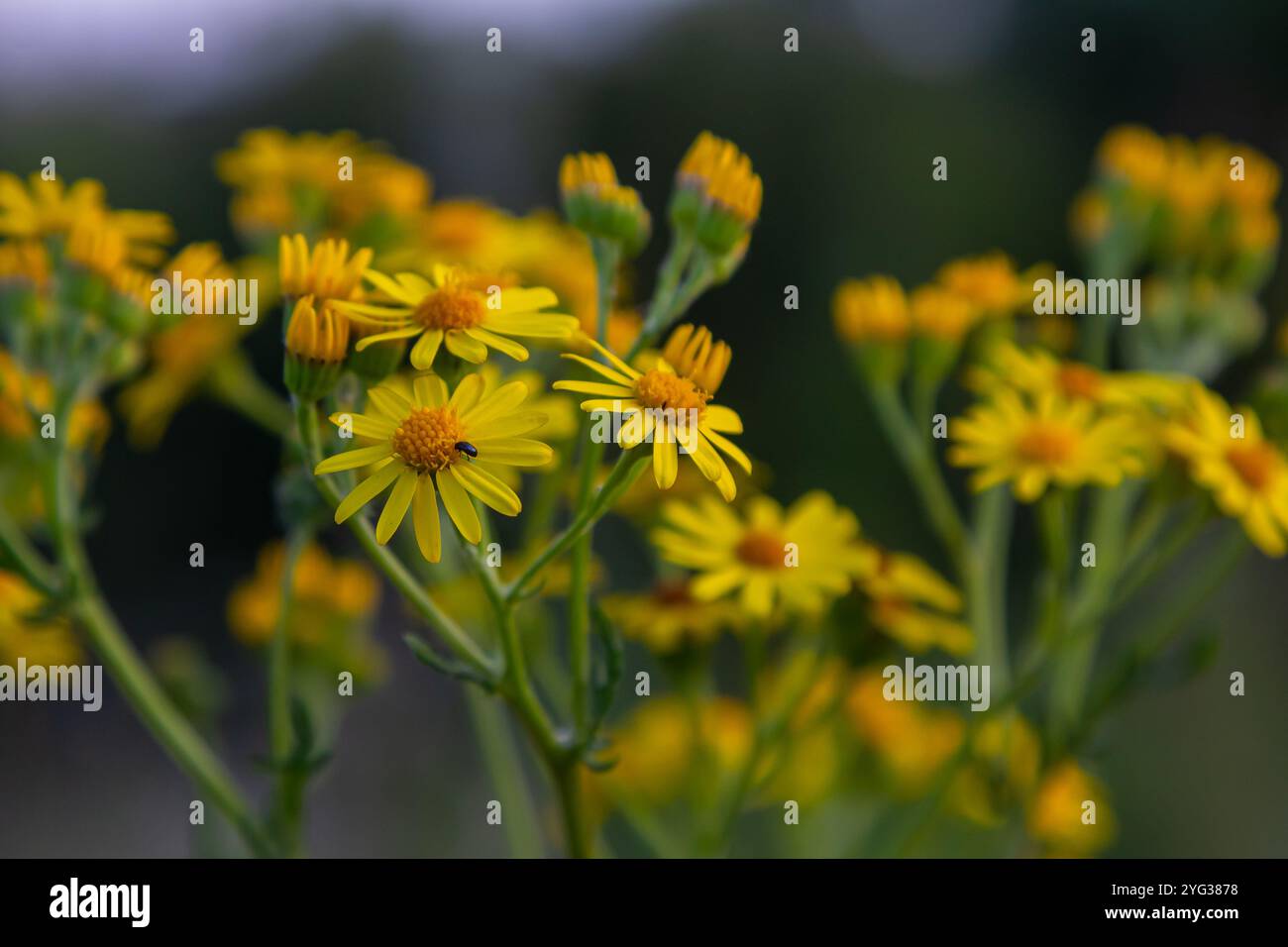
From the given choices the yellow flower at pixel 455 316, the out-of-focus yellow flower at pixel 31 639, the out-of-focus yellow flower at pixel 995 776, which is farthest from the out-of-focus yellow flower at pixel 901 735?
the out-of-focus yellow flower at pixel 31 639

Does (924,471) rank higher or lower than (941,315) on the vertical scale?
lower

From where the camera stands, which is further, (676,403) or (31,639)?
(31,639)

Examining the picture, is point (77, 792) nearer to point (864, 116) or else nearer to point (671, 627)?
point (671, 627)

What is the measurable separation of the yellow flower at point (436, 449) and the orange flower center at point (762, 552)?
0.44 m

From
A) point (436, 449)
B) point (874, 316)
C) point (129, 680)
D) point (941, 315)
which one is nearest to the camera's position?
point (436, 449)

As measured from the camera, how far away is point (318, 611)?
1.61 meters

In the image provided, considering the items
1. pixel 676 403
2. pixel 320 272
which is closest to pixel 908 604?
pixel 676 403

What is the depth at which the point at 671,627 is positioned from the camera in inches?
55.7

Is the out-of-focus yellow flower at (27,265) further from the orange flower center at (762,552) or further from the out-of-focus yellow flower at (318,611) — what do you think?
the orange flower center at (762,552)

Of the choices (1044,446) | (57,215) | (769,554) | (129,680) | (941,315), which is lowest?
(129,680)

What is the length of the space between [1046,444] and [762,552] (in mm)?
349

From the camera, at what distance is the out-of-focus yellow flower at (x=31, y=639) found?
1.31 m

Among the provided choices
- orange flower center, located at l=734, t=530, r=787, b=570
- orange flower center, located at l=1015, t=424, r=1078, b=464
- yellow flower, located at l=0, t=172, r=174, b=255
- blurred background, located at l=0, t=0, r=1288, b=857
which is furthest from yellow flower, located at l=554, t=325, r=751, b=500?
blurred background, located at l=0, t=0, r=1288, b=857

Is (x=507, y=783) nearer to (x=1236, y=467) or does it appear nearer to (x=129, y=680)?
(x=129, y=680)
